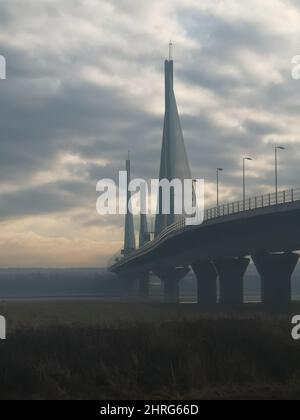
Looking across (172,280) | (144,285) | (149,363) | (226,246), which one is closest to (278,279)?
(226,246)

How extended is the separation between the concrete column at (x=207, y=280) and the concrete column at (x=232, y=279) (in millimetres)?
11526

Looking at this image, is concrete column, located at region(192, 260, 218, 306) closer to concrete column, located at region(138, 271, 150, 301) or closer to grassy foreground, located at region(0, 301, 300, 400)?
concrete column, located at region(138, 271, 150, 301)

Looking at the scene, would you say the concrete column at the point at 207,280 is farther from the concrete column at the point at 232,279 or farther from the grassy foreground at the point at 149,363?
the grassy foreground at the point at 149,363

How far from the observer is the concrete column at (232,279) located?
96250 millimetres

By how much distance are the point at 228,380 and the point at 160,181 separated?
97086 mm

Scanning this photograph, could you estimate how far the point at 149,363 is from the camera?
29.7 meters

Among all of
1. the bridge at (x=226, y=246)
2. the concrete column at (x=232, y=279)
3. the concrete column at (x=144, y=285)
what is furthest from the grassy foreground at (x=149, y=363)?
the concrete column at (x=144, y=285)

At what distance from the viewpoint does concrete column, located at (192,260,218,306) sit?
110375mm

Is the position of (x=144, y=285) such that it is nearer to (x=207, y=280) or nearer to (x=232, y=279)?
(x=207, y=280)

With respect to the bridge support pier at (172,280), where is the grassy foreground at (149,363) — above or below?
below

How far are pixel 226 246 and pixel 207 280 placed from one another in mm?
19855

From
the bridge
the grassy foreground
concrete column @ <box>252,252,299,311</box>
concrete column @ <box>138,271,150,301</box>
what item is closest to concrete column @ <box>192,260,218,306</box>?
the bridge
